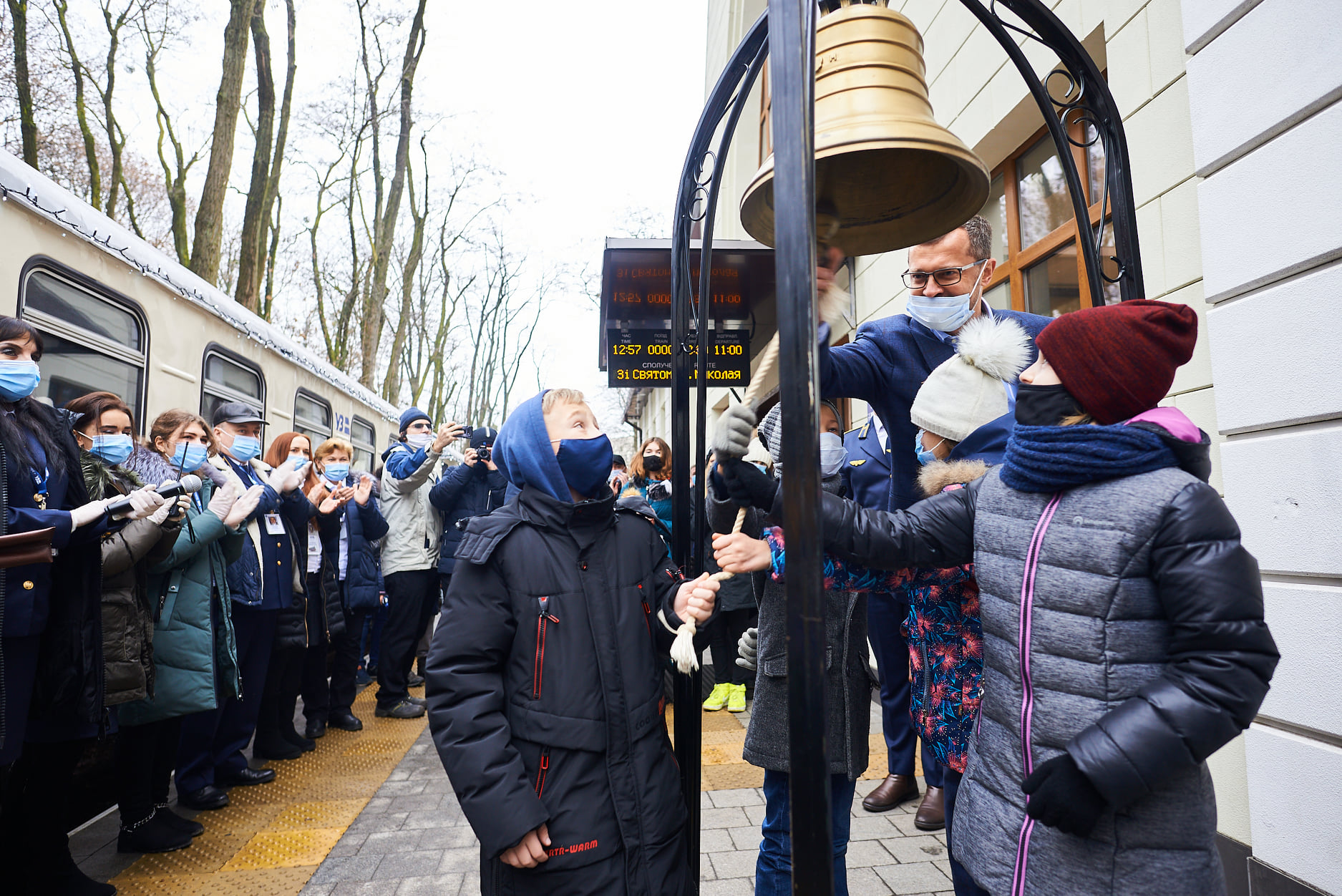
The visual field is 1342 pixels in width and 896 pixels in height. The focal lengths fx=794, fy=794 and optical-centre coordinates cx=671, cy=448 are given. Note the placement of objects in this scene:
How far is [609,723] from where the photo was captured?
2.00m

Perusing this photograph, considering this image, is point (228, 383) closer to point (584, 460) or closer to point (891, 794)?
point (584, 460)

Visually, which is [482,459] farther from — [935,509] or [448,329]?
[448,329]

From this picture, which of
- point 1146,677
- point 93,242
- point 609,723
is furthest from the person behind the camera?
point 93,242

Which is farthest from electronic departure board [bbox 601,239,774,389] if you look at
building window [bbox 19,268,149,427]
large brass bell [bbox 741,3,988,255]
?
large brass bell [bbox 741,3,988,255]

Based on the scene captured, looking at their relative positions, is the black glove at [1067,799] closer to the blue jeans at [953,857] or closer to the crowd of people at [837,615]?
the crowd of people at [837,615]

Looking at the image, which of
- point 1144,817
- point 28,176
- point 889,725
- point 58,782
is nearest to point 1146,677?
point 1144,817

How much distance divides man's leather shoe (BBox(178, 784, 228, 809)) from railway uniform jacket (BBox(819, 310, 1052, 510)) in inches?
158

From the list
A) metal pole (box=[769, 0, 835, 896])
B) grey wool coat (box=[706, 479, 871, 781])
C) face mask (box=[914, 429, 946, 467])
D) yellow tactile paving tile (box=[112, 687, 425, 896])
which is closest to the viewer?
metal pole (box=[769, 0, 835, 896])

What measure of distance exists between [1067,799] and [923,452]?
108 cm

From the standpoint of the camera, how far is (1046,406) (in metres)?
1.64

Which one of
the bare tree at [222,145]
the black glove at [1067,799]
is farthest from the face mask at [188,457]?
the bare tree at [222,145]

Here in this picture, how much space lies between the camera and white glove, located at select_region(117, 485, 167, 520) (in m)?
3.28

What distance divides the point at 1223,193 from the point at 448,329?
31.8 meters

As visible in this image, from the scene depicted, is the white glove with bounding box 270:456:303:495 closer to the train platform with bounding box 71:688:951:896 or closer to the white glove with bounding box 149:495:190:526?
the white glove with bounding box 149:495:190:526
